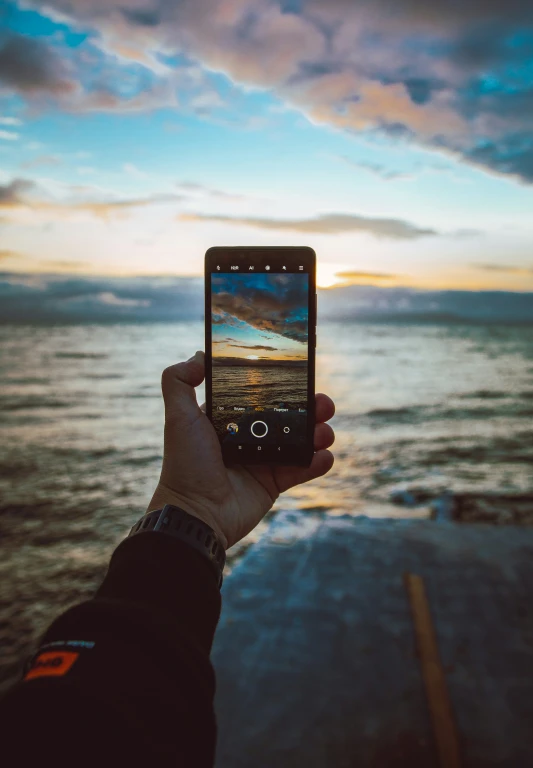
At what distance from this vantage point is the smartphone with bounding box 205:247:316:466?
2.87m

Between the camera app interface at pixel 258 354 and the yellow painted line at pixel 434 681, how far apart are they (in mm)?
2632

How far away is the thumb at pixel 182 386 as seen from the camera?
2.74m

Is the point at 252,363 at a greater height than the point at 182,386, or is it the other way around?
the point at 252,363

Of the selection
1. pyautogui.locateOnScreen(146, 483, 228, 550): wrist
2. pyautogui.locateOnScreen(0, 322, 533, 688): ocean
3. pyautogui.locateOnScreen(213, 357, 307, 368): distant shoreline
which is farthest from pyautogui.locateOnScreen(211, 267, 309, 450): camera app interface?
pyautogui.locateOnScreen(0, 322, 533, 688): ocean

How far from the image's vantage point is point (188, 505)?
2621mm

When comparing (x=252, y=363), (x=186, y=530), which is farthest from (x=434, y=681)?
(x=186, y=530)

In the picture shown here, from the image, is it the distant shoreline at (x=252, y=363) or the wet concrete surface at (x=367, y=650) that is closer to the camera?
the distant shoreline at (x=252, y=363)

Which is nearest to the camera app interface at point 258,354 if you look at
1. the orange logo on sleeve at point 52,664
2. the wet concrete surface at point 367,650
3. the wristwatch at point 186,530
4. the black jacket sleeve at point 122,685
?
the wristwatch at point 186,530

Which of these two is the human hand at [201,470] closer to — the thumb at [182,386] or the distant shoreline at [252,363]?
the thumb at [182,386]

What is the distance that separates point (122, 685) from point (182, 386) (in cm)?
166

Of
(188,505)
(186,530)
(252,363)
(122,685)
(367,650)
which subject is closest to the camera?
(122,685)

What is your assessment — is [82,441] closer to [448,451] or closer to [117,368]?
[448,451]

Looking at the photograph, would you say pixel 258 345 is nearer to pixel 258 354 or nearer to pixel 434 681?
pixel 258 354

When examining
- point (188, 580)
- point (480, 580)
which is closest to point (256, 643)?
point (480, 580)
